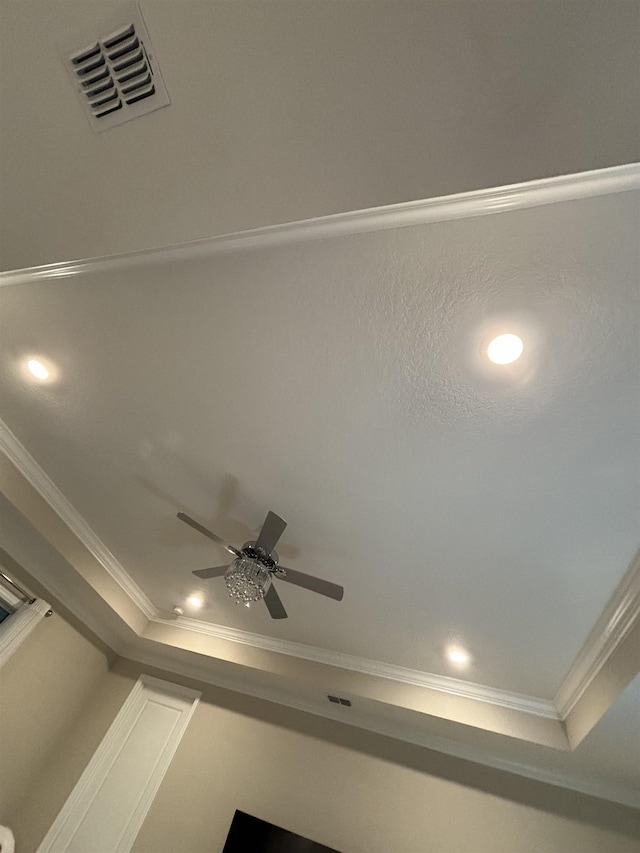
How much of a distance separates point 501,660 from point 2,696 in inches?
134

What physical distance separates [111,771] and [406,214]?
4214mm

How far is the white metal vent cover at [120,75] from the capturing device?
86cm

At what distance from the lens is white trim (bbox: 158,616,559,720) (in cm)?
262

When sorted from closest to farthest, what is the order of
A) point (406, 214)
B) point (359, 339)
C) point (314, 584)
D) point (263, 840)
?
1. point (406, 214)
2. point (359, 339)
3. point (314, 584)
4. point (263, 840)

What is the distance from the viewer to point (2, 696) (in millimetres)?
2914

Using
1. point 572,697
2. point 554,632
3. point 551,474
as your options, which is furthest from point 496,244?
point 572,697

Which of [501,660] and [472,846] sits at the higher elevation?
[501,660]

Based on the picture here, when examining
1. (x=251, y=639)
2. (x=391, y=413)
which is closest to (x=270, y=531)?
(x=391, y=413)

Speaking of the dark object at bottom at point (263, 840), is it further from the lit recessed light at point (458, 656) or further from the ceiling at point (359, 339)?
the lit recessed light at point (458, 656)

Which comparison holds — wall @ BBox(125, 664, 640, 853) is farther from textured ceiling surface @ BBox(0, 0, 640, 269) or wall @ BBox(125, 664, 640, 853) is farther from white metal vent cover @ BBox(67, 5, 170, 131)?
white metal vent cover @ BBox(67, 5, 170, 131)

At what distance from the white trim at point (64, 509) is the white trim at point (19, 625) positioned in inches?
23.6

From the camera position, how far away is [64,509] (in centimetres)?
279

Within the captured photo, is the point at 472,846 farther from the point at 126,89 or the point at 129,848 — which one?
the point at 126,89

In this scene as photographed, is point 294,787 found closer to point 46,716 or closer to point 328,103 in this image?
point 46,716
